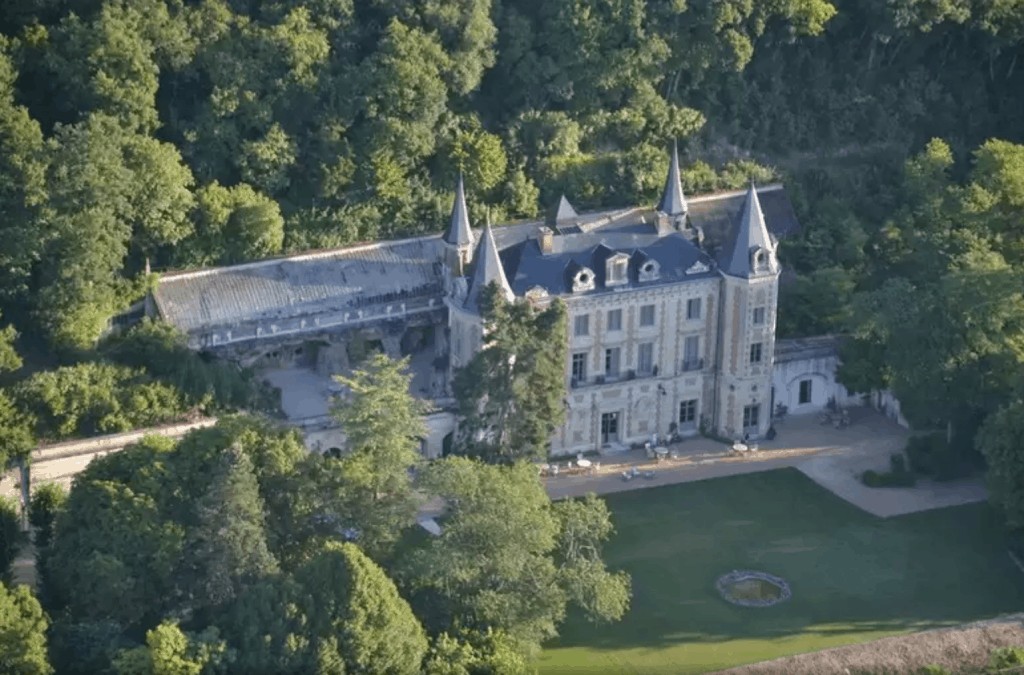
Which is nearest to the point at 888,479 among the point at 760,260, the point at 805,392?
the point at 805,392

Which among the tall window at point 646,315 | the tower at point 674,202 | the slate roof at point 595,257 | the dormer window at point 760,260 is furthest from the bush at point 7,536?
the dormer window at point 760,260

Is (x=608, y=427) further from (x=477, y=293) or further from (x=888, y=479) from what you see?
(x=888, y=479)

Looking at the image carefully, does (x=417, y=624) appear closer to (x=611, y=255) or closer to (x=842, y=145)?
(x=611, y=255)

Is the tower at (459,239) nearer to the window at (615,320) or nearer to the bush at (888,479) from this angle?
the window at (615,320)

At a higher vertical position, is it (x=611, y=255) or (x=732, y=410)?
(x=611, y=255)

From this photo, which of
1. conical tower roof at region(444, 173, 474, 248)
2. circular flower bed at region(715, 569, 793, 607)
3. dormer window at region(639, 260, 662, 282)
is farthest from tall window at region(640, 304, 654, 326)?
circular flower bed at region(715, 569, 793, 607)

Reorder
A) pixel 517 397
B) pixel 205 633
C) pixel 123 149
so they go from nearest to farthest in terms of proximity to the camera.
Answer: pixel 205 633 → pixel 517 397 → pixel 123 149

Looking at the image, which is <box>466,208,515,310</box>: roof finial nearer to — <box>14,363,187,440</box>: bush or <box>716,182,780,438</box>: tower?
<box>716,182,780,438</box>: tower

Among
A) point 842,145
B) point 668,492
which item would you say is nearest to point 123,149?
point 668,492
